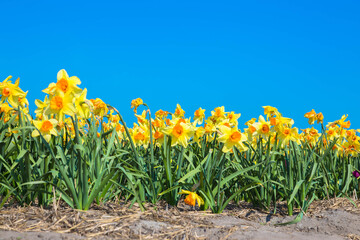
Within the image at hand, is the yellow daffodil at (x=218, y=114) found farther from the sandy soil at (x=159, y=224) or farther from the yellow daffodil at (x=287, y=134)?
the sandy soil at (x=159, y=224)

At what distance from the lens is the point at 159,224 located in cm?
268

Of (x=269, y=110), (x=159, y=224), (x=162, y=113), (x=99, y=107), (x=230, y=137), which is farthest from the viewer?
(x=162, y=113)

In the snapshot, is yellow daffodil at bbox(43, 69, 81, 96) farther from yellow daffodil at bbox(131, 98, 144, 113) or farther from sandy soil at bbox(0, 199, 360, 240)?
yellow daffodil at bbox(131, 98, 144, 113)

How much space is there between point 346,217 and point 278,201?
67 cm

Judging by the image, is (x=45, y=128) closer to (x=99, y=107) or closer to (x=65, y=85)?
(x=65, y=85)

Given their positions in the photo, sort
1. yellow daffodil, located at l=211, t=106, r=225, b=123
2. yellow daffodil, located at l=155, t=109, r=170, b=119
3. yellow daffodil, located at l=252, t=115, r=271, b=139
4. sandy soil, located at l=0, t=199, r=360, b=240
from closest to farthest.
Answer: sandy soil, located at l=0, t=199, r=360, b=240 → yellow daffodil, located at l=252, t=115, r=271, b=139 → yellow daffodil, located at l=211, t=106, r=225, b=123 → yellow daffodil, located at l=155, t=109, r=170, b=119

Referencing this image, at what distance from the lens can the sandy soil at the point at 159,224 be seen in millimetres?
2449

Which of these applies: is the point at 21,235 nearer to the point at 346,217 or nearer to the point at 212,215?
the point at 212,215

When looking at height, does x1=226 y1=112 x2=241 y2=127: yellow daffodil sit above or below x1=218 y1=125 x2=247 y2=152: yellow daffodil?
above

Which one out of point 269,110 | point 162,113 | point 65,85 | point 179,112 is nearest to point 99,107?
point 65,85

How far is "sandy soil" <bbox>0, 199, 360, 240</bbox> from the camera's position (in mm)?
2449

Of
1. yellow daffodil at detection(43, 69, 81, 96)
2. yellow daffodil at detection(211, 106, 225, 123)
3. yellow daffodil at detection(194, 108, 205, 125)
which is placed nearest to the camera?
yellow daffodil at detection(43, 69, 81, 96)

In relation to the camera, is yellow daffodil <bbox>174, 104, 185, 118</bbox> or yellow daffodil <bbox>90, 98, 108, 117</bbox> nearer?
yellow daffodil <bbox>90, 98, 108, 117</bbox>

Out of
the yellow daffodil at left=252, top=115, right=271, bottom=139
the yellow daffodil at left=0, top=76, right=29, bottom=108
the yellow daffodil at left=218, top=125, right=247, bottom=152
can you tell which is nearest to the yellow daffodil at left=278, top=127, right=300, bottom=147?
the yellow daffodil at left=252, top=115, right=271, bottom=139
